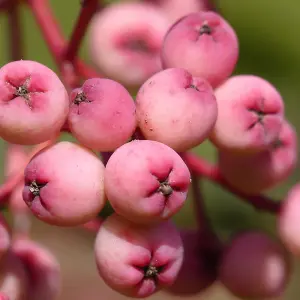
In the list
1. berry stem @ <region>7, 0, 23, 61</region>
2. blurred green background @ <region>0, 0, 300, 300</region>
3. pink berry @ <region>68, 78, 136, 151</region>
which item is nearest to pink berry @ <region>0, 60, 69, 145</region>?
pink berry @ <region>68, 78, 136, 151</region>

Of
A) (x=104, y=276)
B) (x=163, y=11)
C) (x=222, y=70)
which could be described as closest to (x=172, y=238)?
(x=104, y=276)

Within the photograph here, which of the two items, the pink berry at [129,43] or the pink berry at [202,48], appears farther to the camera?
the pink berry at [129,43]

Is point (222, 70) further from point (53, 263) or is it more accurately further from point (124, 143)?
point (53, 263)

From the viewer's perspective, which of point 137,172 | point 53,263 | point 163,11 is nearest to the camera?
point 137,172

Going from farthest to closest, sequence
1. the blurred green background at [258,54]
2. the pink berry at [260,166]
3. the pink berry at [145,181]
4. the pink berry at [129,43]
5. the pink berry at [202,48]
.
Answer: the blurred green background at [258,54], the pink berry at [129,43], the pink berry at [260,166], the pink berry at [202,48], the pink berry at [145,181]

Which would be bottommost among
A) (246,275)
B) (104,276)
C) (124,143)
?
(246,275)

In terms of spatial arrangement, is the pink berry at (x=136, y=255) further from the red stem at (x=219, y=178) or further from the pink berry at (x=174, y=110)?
the red stem at (x=219, y=178)

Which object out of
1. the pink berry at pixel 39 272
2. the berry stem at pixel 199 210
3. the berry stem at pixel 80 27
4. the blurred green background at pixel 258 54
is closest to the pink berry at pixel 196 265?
the berry stem at pixel 199 210
